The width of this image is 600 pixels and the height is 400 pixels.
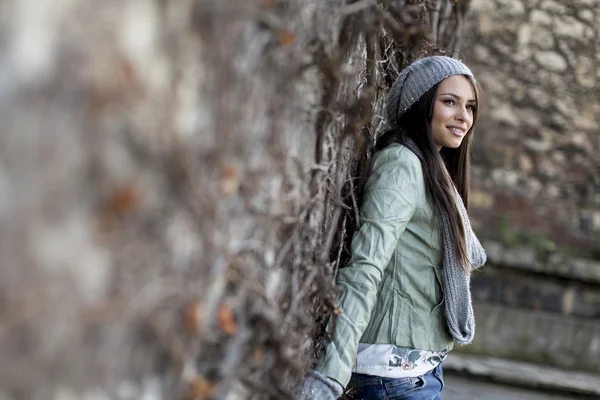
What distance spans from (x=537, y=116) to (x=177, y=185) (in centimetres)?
658

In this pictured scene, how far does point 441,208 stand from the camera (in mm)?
1950

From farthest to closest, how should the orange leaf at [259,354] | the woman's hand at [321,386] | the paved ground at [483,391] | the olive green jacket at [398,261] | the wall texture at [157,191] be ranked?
the paved ground at [483,391], the olive green jacket at [398,261], the woman's hand at [321,386], the orange leaf at [259,354], the wall texture at [157,191]

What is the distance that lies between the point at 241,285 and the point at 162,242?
0.83 ft

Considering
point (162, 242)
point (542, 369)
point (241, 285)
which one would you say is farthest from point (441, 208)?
point (542, 369)

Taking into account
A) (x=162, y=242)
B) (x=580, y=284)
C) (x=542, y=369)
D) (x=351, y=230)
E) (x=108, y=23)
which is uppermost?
(x=108, y=23)

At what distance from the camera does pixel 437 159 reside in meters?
2.00

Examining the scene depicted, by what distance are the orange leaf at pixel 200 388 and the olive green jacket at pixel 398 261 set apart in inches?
25.5

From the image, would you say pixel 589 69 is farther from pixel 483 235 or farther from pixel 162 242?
pixel 162 242

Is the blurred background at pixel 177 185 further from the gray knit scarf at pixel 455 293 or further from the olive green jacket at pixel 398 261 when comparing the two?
the gray knit scarf at pixel 455 293

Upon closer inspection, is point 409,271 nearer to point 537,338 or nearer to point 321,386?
point 321,386

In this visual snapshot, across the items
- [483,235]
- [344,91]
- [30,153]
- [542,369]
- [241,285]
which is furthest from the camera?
[483,235]

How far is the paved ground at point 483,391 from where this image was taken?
17.1ft

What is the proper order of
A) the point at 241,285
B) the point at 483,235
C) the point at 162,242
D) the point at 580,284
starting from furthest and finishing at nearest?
1. the point at 483,235
2. the point at 580,284
3. the point at 241,285
4. the point at 162,242

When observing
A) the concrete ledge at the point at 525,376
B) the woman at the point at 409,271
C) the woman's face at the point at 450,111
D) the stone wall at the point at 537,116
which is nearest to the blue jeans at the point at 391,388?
the woman at the point at 409,271
